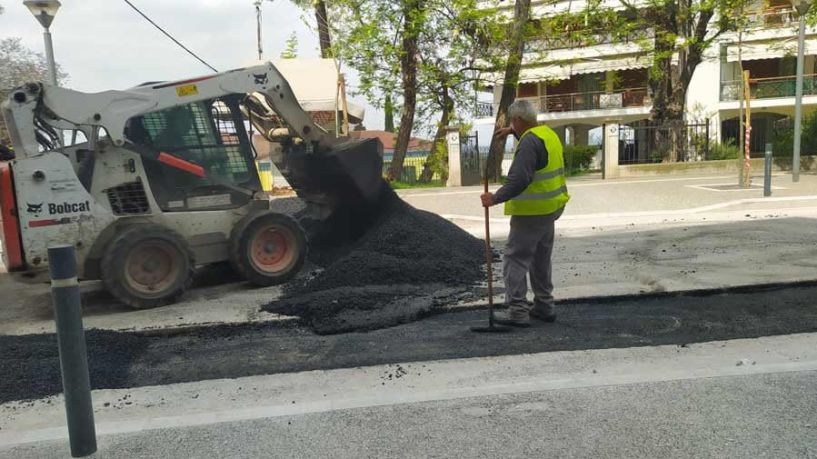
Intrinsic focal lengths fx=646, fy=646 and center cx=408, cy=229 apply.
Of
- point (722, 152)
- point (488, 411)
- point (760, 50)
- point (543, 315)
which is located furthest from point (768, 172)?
point (760, 50)

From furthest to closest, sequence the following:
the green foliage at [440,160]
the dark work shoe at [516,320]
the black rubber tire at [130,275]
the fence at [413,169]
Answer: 1. the fence at [413,169]
2. the green foliage at [440,160]
3. the black rubber tire at [130,275]
4. the dark work shoe at [516,320]

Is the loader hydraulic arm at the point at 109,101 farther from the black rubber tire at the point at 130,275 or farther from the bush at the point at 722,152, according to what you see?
the bush at the point at 722,152

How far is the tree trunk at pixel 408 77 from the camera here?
1991 cm

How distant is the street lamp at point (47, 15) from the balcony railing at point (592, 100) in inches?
1056

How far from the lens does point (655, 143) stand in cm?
2433

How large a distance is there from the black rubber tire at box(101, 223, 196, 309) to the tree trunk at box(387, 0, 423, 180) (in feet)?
48.2

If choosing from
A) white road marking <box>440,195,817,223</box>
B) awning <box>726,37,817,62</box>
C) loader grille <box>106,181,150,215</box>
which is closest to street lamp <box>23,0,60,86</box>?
loader grille <box>106,181,150,215</box>

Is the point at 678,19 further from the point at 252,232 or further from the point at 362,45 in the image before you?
the point at 252,232

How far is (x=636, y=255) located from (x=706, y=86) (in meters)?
30.1

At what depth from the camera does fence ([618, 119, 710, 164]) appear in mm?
24016

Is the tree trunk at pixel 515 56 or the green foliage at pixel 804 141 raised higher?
the tree trunk at pixel 515 56

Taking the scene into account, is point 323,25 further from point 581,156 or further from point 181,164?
point 181,164

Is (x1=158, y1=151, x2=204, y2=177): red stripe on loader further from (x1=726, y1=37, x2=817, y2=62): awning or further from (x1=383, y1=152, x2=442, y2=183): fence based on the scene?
(x1=726, y1=37, x2=817, y2=62): awning

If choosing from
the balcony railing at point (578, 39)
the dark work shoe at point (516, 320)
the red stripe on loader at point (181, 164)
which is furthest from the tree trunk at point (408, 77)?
the dark work shoe at point (516, 320)
